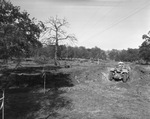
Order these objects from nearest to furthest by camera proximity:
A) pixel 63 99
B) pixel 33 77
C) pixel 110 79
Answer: pixel 63 99
pixel 33 77
pixel 110 79

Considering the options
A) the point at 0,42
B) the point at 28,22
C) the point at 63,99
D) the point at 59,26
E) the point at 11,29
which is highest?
the point at 59,26

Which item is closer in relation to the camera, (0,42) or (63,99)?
(0,42)

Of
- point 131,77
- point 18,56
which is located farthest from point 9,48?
point 131,77

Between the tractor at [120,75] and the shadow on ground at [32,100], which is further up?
the tractor at [120,75]

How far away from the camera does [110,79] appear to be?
1562 centimetres

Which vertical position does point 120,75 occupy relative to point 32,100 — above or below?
above

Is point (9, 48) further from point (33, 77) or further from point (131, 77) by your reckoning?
point (131, 77)

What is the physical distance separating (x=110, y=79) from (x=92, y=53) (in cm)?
Answer: 7211

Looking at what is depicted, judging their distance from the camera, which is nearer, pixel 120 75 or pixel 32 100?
pixel 32 100

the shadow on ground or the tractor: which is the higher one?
the tractor

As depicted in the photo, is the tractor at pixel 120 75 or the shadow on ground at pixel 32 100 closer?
the shadow on ground at pixel 32 100

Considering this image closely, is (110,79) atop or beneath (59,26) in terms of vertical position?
beneath

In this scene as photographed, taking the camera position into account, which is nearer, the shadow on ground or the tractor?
the shadow on ground

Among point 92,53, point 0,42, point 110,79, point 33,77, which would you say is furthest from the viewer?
point 92,53
